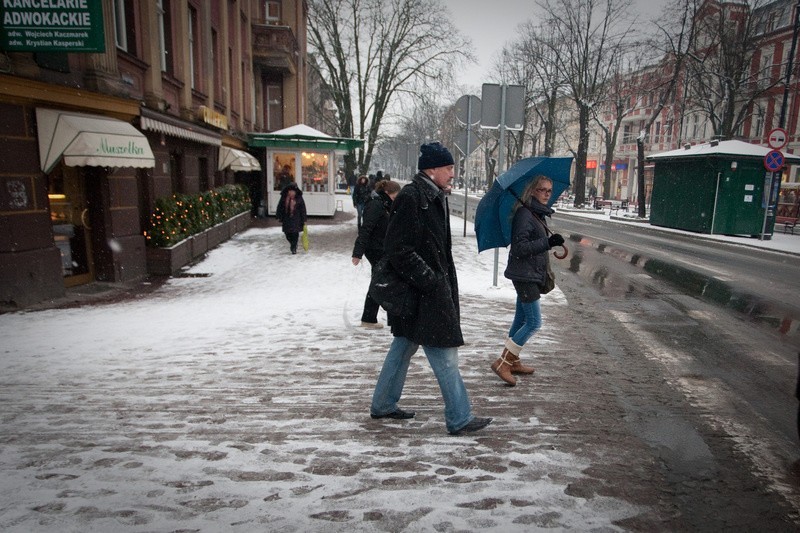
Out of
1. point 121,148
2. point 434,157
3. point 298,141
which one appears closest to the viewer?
A: point 434,157

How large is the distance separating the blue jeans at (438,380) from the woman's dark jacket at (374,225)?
2.89m

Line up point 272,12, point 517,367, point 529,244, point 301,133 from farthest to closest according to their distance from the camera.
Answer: point 272,12
point 301,133
point 517,367
point 529,244

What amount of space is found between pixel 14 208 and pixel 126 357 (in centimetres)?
355

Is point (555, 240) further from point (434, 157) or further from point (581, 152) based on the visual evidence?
point (581, 152)

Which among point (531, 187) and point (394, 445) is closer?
point (394, 445)

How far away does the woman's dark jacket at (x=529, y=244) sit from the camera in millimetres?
4211

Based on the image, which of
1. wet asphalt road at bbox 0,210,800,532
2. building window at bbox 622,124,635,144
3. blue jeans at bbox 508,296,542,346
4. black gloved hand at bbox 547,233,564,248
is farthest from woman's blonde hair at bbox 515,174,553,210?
building window at bbox 622,124,635,144

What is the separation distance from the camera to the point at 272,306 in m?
7.28

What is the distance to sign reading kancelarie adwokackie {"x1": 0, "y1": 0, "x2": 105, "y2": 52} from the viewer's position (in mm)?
6461

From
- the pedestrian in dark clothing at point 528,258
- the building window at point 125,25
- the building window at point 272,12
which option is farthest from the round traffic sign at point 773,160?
the building window at point 272,12

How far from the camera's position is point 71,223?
8469mm

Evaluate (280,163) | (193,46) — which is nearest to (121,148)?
(193,46)

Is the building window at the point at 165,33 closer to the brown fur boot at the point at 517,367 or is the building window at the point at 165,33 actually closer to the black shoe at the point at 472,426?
the brown fur boot at the point at 517,367

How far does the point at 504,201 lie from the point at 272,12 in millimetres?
28678
